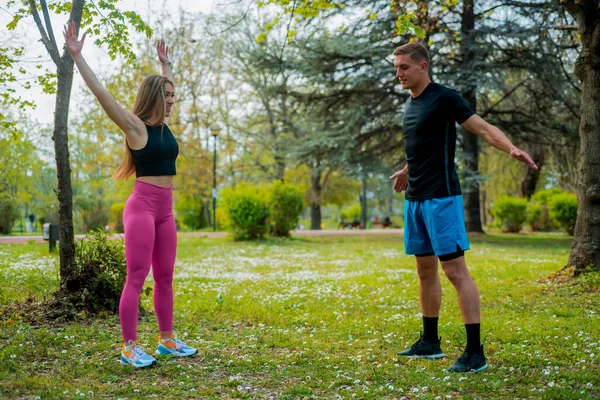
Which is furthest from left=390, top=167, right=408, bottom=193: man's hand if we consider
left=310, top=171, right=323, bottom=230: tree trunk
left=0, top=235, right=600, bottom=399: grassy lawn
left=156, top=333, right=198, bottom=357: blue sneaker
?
left=310, top=171, right=323, bottom=230: tree trunk

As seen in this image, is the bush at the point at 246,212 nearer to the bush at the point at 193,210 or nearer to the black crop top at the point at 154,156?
the bush at the point at 193,210

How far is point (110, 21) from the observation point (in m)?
6.07

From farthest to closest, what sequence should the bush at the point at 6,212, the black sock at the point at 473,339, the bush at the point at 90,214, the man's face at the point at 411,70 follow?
the bush at the point at 90,214, the bush at the point at 6,212, the man's face at the point at 411,70, the black sock at the point at 473,339

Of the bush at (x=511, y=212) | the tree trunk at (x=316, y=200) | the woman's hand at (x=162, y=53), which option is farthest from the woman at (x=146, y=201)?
the tree trunk at (x=316, y=200)

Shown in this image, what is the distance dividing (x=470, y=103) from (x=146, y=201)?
1734cm

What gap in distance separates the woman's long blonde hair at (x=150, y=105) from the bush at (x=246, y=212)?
50.5 feet

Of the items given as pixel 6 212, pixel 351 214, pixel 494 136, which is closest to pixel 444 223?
→ pixel 494 136

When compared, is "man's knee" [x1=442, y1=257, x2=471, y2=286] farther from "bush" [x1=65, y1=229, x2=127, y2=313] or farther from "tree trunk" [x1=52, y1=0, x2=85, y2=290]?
"tree trunk" [x1=52, y1=0, x2=85, y2=290]

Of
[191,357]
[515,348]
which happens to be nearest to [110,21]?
[191,357]

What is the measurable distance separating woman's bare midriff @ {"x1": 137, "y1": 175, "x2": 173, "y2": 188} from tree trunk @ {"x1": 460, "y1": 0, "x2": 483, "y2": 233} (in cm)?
1527

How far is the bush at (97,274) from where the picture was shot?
6012 millimetres

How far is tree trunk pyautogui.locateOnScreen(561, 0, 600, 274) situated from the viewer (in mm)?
7574

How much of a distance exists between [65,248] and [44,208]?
77.4 ft

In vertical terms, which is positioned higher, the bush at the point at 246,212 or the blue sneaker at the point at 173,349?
the bush at the point at 246,212
